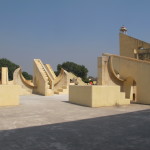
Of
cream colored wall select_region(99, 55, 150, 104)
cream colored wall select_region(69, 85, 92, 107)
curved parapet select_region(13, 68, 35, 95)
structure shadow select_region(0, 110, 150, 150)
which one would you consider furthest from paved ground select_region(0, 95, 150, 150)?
curved parapet select_region(13, 68, 35, 95)

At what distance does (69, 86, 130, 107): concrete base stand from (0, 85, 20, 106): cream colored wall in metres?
3.24

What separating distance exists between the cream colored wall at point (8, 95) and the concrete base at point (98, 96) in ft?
10.6

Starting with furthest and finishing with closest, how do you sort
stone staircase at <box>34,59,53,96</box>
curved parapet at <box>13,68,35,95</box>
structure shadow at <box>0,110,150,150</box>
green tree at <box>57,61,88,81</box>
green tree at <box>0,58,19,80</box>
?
green tree at <box>57,61,88,81</box> → green tree at <box>0,58,19,80</box> → curved parapet at <box>13,68,35,95</box> → stone staircase at <box>34,59,53,96</box> → structure shadow at <box>0,110,150,150</box>

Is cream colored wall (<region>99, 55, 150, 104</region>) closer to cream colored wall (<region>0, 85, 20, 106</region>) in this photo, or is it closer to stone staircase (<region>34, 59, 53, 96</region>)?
stone staircase (<region>34, 59, 53, 96</region>)

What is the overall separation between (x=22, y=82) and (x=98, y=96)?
9.23 m

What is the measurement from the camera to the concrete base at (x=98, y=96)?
969cm

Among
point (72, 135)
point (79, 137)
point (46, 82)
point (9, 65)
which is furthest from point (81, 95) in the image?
point (9, 65)

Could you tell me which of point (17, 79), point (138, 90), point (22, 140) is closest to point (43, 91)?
point (17, 79)

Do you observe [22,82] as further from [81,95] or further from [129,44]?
[129,44]

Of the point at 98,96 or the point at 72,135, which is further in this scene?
the point at 98,96

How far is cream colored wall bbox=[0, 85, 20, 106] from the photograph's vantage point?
381 inches

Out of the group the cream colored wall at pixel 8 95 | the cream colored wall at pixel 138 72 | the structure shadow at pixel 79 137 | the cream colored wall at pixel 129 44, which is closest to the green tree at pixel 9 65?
the cream colored wall at pixel 129 44

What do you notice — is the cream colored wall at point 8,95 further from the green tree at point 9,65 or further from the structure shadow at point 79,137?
the green tree at point 9,65

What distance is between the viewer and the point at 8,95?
32.2ft
